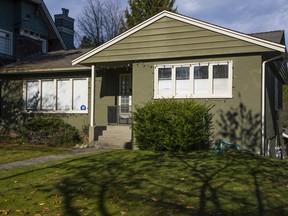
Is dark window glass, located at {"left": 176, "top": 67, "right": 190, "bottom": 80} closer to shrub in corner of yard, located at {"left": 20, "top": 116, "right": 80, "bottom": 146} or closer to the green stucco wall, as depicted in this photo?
the green stucco wall

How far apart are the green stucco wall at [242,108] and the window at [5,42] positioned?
44.8ft

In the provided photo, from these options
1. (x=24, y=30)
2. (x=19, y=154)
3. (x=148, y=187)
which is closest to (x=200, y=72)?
(x=19, y=154)

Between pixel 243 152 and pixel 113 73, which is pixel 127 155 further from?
pixel 113 73

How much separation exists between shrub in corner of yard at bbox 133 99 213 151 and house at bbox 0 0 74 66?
12381 mm

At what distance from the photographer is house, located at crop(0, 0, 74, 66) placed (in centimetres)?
2302

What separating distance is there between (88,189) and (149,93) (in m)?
8.03

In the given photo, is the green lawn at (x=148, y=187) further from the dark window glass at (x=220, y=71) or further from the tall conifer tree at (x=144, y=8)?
the tall conifer tree at (x=144, y=8)

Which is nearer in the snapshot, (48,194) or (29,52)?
(48,194)

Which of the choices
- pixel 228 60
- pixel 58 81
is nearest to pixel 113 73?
pixel 58 81

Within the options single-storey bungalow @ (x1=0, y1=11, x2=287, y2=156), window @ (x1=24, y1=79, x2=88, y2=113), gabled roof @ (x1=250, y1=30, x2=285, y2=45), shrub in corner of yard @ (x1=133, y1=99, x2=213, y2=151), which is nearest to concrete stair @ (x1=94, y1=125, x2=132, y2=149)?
single-storey bungalow @ (x1=0, y1=11, x2=287, y2=156)

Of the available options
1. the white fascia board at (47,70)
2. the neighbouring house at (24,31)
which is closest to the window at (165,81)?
the white fascia board at (47,70)

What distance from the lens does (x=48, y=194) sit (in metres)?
7.12

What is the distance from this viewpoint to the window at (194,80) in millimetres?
13852

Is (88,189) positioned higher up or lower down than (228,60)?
lower down
